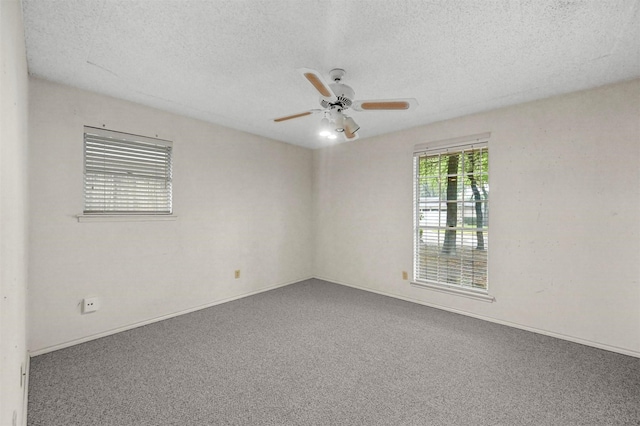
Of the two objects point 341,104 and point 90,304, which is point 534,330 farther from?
point 90,304

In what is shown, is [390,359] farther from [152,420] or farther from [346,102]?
[346,102]

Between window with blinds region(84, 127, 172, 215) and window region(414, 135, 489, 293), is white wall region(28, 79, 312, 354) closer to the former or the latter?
window with blinds region(84, 127, 172, 215)

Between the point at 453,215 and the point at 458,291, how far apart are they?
944mm

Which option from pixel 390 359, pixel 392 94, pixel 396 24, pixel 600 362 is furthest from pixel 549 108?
pixel 390 359

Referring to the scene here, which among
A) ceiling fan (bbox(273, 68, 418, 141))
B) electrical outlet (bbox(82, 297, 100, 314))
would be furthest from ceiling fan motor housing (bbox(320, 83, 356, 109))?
electrical outlet (bbox(82, 297, 100, 314))

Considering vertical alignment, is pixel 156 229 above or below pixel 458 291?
above

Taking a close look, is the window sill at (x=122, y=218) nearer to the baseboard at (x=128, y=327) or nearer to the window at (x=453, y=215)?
the baseboard at (x=128, y=327)

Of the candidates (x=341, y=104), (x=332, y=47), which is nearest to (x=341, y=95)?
(x=341, y=104)

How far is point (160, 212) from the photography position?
3.34 m

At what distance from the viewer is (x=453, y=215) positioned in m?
3.68

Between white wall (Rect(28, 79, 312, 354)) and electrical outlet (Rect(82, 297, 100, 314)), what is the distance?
4 cm

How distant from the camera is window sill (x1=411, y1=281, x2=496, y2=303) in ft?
11.0

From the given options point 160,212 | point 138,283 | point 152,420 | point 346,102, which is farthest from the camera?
point 160,212

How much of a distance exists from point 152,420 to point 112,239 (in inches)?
74.8
